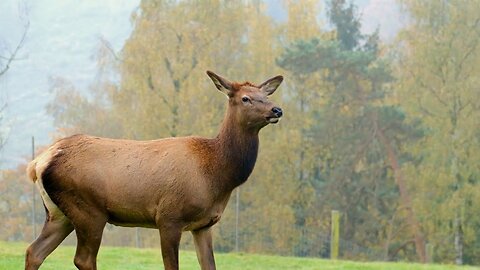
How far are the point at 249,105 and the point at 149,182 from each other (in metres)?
1.05

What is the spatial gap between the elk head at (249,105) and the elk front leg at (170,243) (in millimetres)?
1080

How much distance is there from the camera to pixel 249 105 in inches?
250

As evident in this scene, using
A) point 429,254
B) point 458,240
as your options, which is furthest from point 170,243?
point 458,240

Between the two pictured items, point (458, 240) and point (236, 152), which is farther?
point (458, 240)

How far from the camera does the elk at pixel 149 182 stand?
6113 mm

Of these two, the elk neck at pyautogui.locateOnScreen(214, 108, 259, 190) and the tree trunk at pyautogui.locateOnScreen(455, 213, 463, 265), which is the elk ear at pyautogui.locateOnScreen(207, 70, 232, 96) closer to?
the elk neck at pyautogui.locateOnScreen(214, 108, 259, 190)

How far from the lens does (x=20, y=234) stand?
30.0 meters

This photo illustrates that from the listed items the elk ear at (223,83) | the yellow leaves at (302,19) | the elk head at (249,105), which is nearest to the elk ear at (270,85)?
the elk head at (249,105)

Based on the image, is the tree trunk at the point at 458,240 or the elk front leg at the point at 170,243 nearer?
the elk front leg at the point at 170,243

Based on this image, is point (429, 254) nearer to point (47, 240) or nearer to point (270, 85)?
point (270, 85)

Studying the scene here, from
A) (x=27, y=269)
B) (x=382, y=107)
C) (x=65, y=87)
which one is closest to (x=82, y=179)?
(x=27, y=269)

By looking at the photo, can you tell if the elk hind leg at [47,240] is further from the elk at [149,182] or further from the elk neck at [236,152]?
the elk neck at [236,152]

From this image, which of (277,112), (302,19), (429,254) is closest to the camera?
(277,112)

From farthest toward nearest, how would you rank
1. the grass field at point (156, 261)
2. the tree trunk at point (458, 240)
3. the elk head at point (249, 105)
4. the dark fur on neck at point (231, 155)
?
the tree trunk at point (458, 240), the grass field at point (156, 261), the dark fur on neck at point (231, 155), the elk head at point (249, 105)
